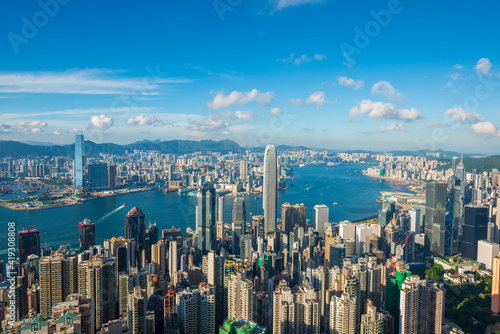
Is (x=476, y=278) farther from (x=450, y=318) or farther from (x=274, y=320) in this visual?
(x=274, y=320)

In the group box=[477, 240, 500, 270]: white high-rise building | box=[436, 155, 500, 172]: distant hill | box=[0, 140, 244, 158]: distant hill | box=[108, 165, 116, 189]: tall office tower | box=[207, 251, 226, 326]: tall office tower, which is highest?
box=[0, 140, 244, 158]: distant hill

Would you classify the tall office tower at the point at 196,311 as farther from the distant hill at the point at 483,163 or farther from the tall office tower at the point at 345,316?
the distant hill at the point at 483,163

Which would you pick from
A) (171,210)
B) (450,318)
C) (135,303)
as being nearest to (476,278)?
(450,318)

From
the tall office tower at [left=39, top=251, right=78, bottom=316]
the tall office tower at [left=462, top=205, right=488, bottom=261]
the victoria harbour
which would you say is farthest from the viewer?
the victoria harbour

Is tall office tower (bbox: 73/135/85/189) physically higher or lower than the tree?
higher

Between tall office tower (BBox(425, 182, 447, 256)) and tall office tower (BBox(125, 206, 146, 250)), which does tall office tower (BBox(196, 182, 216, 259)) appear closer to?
tall office tower (BBox(125, 206, 146, 250))

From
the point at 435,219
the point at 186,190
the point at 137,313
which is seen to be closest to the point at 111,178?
the point at 186,190

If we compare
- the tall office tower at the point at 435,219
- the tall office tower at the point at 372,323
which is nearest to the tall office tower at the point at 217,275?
the tall office tower at the point at 372,323

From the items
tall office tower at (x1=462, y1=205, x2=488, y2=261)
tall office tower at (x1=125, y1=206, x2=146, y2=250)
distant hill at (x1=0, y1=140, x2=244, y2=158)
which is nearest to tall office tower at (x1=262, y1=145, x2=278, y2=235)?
tall office tower at (x1=125, y1=206, x2=146, y2=250)
